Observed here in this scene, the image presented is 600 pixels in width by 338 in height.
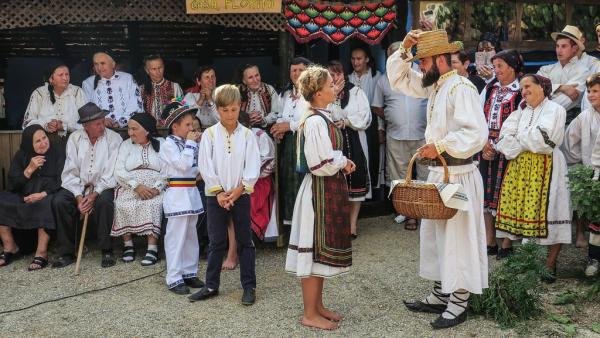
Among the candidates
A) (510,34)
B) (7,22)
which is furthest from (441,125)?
(7,22)

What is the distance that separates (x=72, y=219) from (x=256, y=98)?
226 cm

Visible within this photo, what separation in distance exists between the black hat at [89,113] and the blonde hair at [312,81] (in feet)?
9.72

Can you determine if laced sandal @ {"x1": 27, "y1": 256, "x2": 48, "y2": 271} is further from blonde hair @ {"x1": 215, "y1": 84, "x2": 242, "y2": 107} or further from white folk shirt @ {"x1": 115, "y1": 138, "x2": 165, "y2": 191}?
blonde hair @ {"x1": 215, "y1": 84, "x2": 242, "y2": 107}

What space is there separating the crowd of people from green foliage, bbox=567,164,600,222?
165mm

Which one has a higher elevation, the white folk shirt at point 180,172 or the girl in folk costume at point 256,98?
the girl in folk costume at point 256,98

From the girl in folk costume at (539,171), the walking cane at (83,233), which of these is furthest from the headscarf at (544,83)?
the walking cane at (83,233)

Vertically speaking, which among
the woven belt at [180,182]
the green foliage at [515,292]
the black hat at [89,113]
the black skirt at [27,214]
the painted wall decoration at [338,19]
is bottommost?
the green foliage at [515,292]

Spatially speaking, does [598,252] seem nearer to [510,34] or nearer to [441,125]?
[441,125]

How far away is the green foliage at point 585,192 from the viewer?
5.26m

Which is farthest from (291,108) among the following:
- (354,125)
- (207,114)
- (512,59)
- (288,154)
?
(512,59)

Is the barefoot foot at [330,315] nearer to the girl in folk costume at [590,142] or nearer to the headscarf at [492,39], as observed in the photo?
the girl in folk costume at [590,142]

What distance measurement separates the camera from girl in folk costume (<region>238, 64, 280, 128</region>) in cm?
703

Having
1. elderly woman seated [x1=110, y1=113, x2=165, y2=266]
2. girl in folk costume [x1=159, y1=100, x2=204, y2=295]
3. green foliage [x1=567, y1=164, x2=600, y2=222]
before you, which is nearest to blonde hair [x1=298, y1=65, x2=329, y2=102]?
girl in folk costume [x1=159, y1=100, x2=204, y2=295]

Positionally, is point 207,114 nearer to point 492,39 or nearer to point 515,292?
point 492,39
